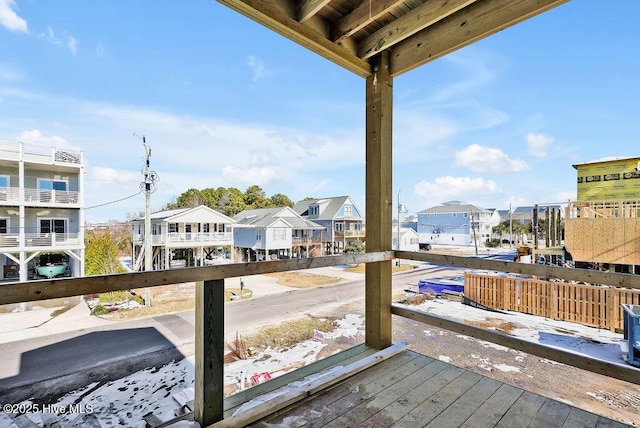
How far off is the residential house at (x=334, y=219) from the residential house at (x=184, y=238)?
19.3 ft

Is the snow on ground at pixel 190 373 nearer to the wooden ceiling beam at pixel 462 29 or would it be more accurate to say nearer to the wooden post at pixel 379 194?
the wooden post at pixel 379 194

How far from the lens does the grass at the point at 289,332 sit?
13.1 ft

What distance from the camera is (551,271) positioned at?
4.28 feet

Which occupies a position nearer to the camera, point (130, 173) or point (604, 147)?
point (130, 173)

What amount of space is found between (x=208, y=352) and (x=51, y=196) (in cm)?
206

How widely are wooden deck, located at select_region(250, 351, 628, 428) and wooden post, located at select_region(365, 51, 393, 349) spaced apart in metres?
0.34

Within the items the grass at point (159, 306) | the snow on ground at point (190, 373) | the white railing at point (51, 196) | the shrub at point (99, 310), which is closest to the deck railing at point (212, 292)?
the snow on ground at point (190, 373)

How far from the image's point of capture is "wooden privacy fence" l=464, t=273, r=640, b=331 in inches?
179

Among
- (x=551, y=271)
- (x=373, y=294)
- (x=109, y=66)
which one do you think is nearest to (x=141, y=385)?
(x=373, y=294)

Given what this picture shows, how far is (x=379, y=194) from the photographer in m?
1.89

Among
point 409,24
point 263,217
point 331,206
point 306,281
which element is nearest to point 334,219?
point 331,206

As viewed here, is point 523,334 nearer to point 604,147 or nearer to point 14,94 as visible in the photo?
point 604,147

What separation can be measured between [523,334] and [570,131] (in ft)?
10.2

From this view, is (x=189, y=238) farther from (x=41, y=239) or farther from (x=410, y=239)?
(x=410, y=239)
